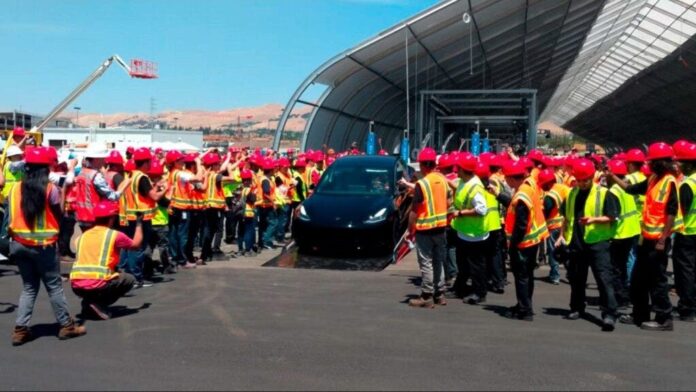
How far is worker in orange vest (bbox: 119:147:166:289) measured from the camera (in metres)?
9.76

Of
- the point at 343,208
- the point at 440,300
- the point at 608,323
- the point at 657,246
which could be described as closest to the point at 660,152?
the point at 657,246

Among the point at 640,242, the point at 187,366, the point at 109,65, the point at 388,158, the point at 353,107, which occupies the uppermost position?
the point at 109,65

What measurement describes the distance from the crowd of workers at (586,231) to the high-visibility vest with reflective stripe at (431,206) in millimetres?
12

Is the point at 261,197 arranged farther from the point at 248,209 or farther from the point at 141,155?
the point at 141,155

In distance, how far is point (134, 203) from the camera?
9.84 meters

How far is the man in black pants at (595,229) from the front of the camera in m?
Answer: 7.85

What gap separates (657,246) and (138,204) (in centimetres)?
624

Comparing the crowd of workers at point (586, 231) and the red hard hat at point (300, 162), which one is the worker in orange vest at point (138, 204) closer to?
the crowd of workers at point (586, 231)

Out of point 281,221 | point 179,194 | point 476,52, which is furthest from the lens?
point 476,52

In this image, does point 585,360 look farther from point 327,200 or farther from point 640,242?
point 327,200

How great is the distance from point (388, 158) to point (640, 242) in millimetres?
7125

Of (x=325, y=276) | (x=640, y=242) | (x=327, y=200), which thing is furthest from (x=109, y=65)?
(x=640, y=242)

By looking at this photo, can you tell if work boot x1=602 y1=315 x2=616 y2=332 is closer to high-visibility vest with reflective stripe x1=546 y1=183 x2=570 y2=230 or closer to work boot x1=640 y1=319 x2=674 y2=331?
work boot x1=640 y1=319 x2=674 y2=331

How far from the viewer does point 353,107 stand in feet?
88.2
